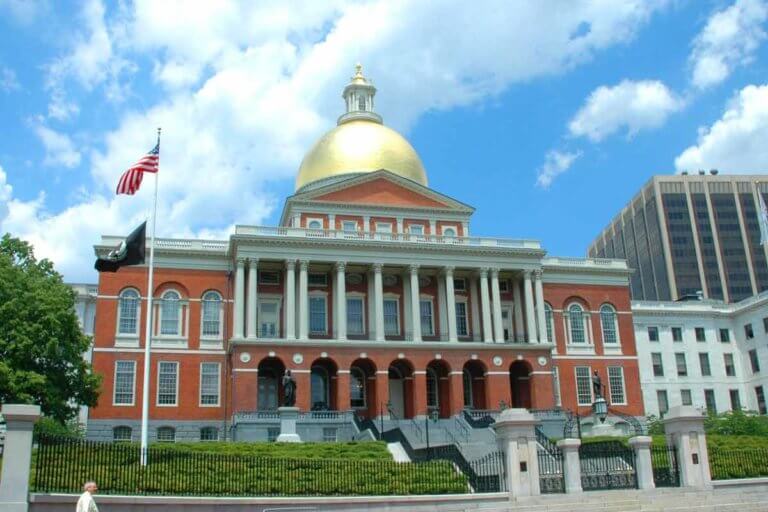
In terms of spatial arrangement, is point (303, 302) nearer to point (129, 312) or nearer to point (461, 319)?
point (129, 312)

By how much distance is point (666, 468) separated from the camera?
2717cm

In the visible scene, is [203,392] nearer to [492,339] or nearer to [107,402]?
[107,402]

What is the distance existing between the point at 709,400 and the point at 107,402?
49444mm

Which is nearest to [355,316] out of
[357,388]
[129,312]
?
[357,388]

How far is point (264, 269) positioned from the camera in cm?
5459

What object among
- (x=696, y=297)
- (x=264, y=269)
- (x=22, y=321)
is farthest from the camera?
(x=696, y=297)

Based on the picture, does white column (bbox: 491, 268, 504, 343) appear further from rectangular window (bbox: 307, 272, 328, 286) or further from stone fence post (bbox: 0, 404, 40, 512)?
stone fence post (bbox: 0, 404, 40, 512)

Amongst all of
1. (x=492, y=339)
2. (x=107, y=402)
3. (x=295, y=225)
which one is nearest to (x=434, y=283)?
(x=492, y=339)

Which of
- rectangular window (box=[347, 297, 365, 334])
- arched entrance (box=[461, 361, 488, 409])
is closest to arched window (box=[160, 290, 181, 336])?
rectangular window (box=[347, 297, 365, 334])

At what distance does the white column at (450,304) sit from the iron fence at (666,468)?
87.9 ft

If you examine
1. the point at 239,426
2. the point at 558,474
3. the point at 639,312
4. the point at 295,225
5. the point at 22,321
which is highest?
the point at 295,225

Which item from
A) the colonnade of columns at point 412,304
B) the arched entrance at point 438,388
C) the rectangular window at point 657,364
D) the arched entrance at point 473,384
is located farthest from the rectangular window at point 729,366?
the arched entrance at point 438,388

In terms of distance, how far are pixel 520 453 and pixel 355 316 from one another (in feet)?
104

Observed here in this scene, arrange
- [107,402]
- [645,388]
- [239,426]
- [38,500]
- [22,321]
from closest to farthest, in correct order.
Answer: [38,500], [22,321], [239,426], [107,402], [645,388]
